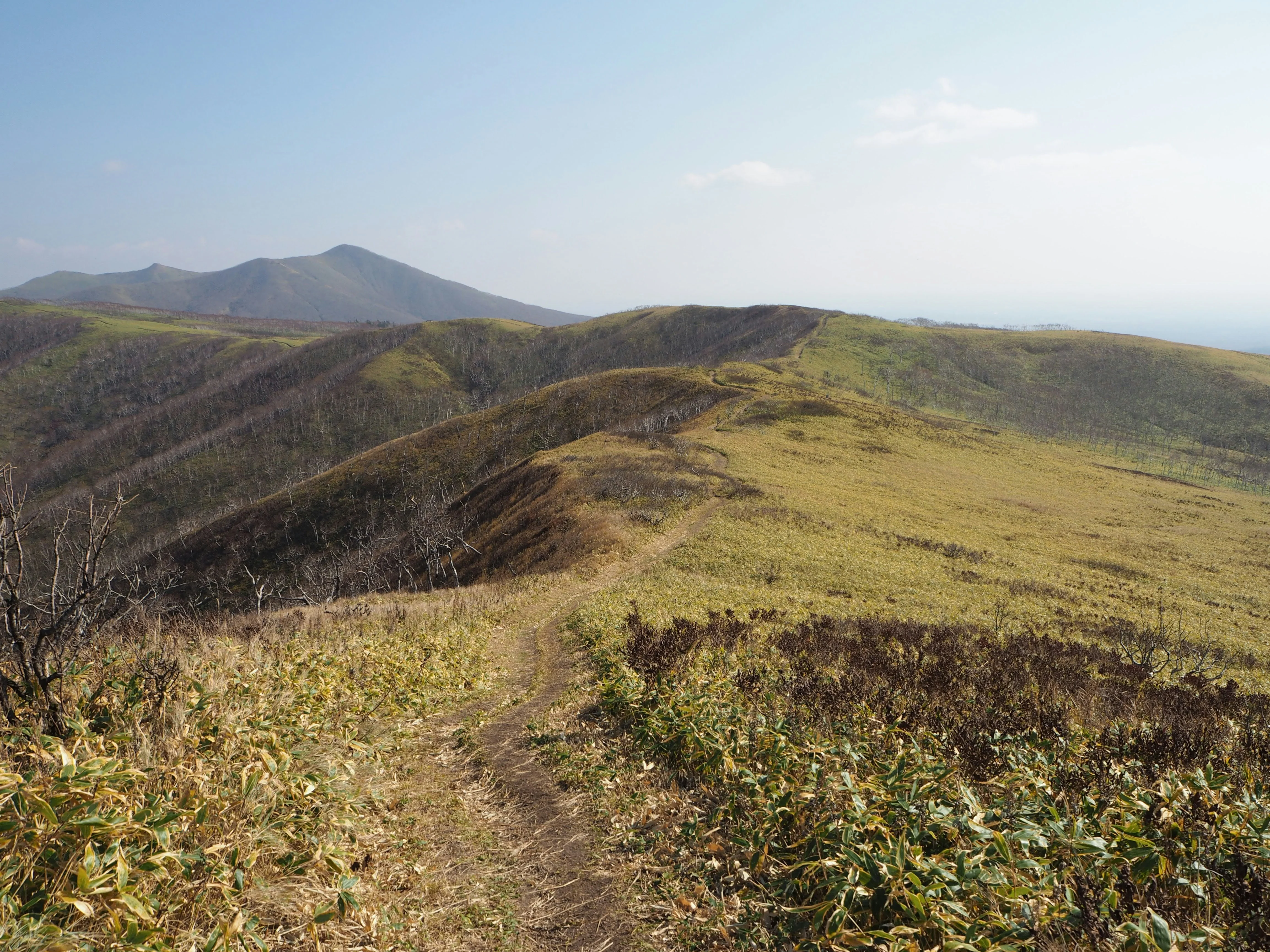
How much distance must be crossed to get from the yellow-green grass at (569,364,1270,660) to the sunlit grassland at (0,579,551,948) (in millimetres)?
13166

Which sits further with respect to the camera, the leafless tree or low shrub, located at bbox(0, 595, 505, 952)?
the leafless tree

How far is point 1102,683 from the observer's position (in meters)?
16.0

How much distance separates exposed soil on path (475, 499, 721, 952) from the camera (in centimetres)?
625

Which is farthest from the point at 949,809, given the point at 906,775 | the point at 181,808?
the point at 181,808

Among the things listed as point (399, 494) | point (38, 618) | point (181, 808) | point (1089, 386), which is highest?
point (1089, 386)

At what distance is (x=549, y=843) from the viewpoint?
312 inches

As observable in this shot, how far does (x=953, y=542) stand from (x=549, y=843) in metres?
43.9

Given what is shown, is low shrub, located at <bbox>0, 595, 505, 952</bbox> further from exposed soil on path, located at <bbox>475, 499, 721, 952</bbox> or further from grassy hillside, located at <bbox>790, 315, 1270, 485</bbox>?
grassy hillside, located at <bbox>790, 315, 1270, 485</bbox>

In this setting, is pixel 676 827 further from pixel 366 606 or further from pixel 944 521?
pixel 944 521

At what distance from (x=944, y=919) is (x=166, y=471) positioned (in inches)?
8737

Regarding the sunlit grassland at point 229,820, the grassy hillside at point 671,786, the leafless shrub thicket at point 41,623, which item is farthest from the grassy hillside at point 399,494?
the leafless shrub thicket at point 41,623

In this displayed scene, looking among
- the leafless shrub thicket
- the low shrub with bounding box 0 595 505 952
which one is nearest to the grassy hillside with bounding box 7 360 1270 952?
the low shrub with bounding box 0 595 505 952

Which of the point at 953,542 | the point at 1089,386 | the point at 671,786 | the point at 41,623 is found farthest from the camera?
the point at 1089,386

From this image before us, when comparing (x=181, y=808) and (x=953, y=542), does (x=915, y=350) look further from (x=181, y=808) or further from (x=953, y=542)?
(x=181, y=808)
